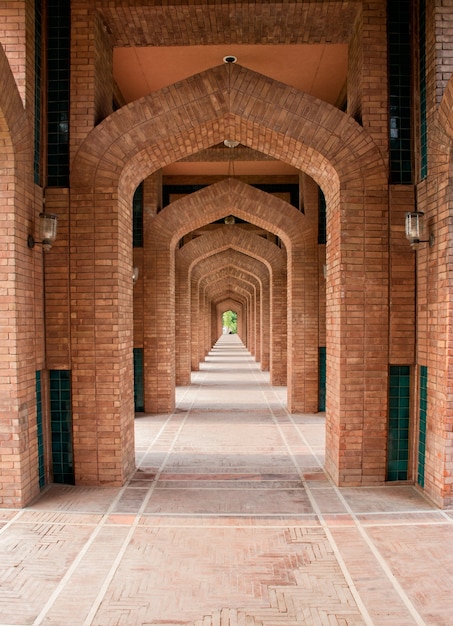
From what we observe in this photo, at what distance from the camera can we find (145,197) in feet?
33.1

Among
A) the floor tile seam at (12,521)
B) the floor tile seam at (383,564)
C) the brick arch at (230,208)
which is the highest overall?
the brick arch at (230,208)

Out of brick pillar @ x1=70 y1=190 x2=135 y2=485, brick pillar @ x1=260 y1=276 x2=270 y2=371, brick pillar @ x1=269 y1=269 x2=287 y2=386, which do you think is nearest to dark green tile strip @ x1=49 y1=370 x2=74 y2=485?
brick pillar @ x1=70 y1=190 x2=135 y2=485

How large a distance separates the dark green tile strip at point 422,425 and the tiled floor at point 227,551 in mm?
233

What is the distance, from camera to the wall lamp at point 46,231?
204 inches

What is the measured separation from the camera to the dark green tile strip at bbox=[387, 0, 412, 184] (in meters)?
5.51

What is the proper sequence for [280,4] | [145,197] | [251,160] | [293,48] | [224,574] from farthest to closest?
[251,160]
[145,197]
[293,48]
[280,4]
[224,574]

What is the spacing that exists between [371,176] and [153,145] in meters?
2.60

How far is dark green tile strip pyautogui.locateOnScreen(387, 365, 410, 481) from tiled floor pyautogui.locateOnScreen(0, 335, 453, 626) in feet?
1.25

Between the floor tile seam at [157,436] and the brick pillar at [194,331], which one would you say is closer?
the floor tile seam at [157,436]

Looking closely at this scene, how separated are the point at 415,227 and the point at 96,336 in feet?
→ 12.3

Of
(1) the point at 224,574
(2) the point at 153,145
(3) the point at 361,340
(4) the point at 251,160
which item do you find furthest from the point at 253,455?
(4) the point at 251,160

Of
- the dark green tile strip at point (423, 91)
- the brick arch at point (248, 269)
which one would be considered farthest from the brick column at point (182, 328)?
the dark green tile strip at point (423, 91)

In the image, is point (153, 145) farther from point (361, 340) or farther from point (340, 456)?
point (340, 456)

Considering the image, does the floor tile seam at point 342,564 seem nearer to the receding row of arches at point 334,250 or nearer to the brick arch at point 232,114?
the receding row of arches at point 334,250
